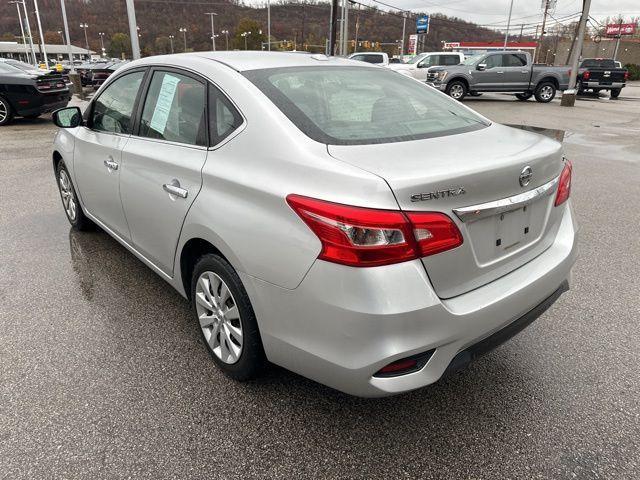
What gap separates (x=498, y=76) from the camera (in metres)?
19.7

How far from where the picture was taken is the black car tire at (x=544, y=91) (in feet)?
65.9

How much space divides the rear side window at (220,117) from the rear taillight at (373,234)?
2.60 feet

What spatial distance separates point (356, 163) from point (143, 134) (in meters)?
1.73

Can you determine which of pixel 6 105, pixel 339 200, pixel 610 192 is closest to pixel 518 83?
pixel 610 192

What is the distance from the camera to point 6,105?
1199cm

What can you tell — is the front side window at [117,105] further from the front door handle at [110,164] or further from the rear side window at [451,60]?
the rear side window at [451,60]

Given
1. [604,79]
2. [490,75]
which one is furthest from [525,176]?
[604,79]

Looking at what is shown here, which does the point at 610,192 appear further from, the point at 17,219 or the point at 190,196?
the point at 17,219

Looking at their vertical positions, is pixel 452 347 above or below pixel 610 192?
above

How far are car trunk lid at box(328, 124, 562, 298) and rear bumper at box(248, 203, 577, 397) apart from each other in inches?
3.6

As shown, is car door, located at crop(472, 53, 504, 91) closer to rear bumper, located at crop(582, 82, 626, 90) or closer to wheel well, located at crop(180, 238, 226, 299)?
rear bumper, located at crop(582, 82, 626, 90)

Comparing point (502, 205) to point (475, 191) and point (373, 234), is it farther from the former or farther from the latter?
point (373, 234)

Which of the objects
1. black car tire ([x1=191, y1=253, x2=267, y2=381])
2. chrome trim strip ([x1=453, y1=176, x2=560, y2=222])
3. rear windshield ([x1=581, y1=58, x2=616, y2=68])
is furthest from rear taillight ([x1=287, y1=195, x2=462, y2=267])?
rear windshield ([x1=581, y1=58, x2=616, y2=68])

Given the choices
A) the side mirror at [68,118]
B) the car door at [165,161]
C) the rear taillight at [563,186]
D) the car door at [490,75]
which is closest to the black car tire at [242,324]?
the car door at [165,161]
